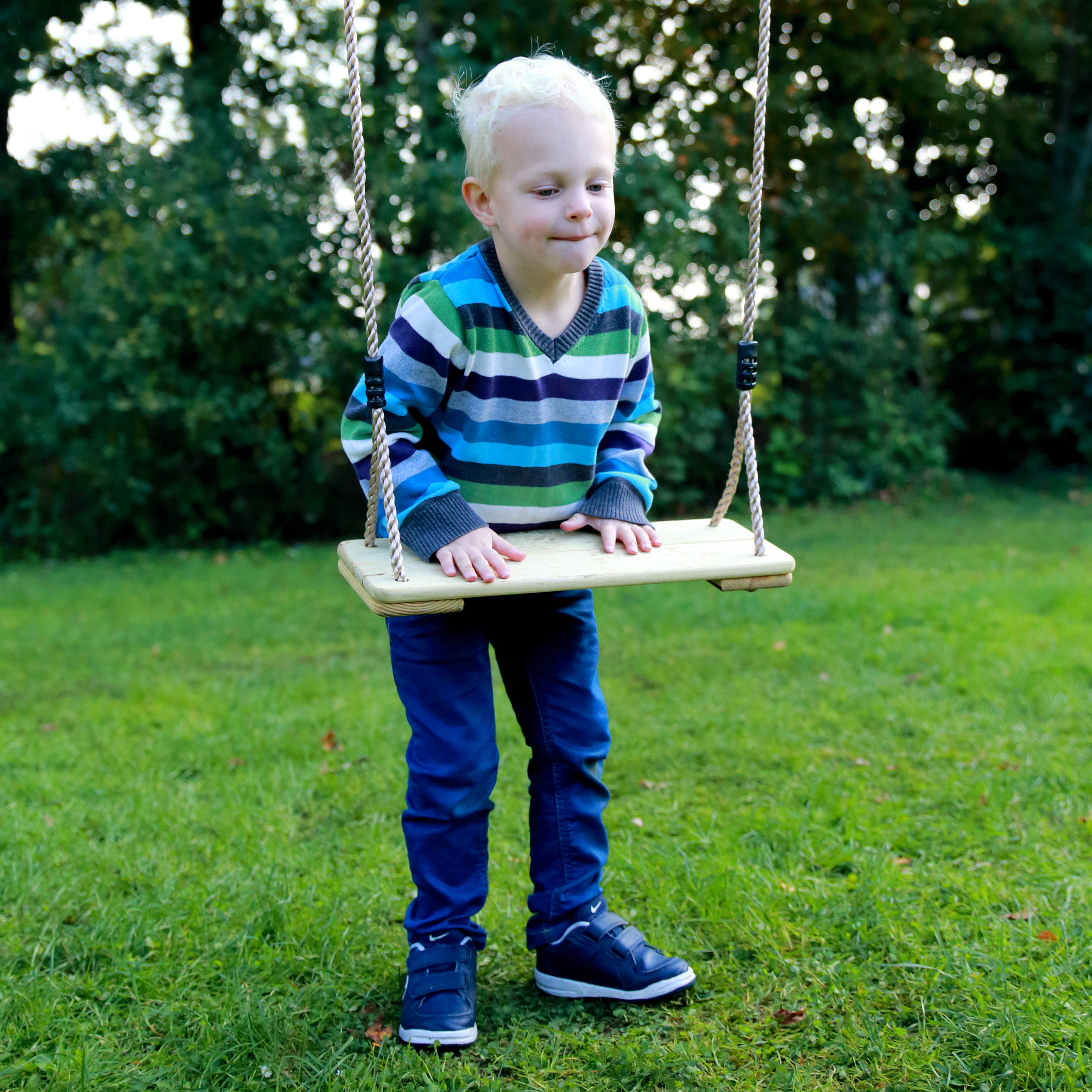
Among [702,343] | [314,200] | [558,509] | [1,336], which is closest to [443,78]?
[314,200]

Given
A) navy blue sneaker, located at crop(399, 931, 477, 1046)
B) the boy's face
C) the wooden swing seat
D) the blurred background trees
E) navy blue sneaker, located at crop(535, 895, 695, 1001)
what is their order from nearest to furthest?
the wooden swing seat → the boy's face → navy blue sneaker, located at crop(399, 931, 477, 1046) → navy blue sneaker, located at crop(535, 895, 695, 1001) → the blurred background trees

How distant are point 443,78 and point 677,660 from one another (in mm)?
5626

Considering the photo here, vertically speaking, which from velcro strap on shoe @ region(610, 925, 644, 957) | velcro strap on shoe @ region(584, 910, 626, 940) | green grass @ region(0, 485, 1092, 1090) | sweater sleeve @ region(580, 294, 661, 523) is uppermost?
sweater sleeve @ region(580, 294, 661, 523)

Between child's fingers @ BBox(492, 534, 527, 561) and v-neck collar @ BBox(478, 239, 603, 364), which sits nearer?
child's fingers @ BBox(492, 534, 527, 561)

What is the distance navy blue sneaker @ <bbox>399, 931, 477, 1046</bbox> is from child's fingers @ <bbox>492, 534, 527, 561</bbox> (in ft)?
2.72

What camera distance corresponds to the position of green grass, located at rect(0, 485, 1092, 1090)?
2.15 m

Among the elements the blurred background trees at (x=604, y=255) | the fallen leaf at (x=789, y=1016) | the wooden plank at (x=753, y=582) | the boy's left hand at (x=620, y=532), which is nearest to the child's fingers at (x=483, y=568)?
the boy's left hand at (x=620, y=532)

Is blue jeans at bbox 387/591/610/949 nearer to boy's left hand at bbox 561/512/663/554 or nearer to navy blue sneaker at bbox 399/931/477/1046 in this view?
navy blue sneaker at bbox 399/931/477/1046

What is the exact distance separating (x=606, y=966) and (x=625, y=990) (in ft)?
0.21

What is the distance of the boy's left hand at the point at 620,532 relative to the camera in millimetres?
2092

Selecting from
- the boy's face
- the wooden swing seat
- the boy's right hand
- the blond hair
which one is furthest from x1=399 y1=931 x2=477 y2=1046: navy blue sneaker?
the blond hair

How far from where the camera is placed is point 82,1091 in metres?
2.04

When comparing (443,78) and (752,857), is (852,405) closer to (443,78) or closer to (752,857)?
(443,78)

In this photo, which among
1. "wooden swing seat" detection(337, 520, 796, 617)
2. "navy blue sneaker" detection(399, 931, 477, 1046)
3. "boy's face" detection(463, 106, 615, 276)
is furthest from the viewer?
"navy blue sneaker" detection(399, 931, 477, 1046)
